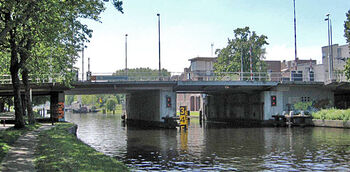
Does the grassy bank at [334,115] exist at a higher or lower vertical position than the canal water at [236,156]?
higher

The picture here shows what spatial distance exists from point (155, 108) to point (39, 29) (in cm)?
2902

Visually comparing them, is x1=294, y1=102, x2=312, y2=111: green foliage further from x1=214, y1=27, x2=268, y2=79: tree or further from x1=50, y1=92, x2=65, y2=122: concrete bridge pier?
x1=50, y1=92, x2=65, y2=122: concrete bridge pier

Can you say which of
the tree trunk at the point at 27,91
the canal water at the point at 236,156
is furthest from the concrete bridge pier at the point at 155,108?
the canal water at the point at 236,156

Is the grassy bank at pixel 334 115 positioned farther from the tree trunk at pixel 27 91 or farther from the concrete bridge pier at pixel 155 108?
the tree trunk at pixel 27 91

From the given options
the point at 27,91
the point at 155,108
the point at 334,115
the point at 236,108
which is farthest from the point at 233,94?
the point at 27,91

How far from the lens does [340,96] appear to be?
57562 millimetres

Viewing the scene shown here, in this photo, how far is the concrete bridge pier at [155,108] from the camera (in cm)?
4706

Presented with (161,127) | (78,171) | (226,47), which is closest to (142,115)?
(161,127)

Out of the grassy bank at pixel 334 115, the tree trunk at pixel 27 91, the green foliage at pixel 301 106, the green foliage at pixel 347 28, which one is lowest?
the grassy bank at pixel 334 115

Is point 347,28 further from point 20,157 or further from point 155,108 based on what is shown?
point 20,157

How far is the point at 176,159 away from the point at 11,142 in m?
8.04

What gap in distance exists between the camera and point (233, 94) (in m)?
58.2

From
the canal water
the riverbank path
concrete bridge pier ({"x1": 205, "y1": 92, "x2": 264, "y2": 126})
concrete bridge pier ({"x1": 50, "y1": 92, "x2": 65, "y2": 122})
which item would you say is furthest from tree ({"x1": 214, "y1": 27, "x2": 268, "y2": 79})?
the riverbank path

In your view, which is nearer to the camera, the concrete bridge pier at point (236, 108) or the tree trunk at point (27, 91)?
the tree trunk at point (27, 91)
